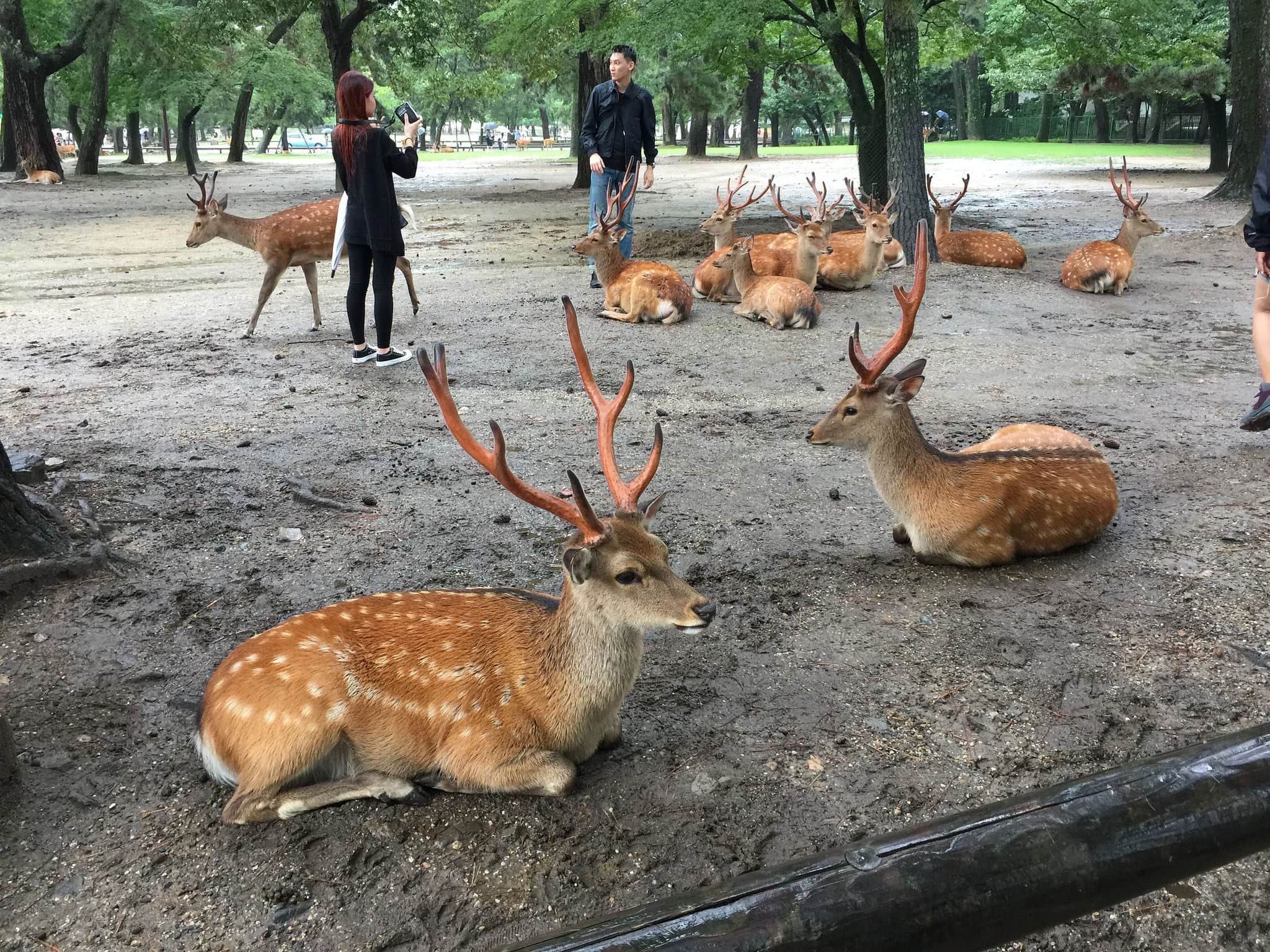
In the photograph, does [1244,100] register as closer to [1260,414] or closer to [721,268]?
[721,268]

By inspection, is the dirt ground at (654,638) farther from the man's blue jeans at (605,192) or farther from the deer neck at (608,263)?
the man's blue jeans at (605,192)

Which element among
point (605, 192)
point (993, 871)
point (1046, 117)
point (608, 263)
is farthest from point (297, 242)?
→ point (1046, 117)

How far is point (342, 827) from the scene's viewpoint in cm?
256

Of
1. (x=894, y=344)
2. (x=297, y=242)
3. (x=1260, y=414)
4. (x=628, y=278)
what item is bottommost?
(x=1260, y=414)

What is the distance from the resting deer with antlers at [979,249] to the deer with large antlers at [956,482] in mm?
7410

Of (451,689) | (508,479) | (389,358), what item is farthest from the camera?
(389,358)

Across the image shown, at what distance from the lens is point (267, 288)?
8414mm

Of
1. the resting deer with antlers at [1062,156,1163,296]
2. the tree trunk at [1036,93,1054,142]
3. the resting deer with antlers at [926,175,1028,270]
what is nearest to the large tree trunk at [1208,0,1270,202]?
the resting deer with antlers at [1062,156,1163,296]

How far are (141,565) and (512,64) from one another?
86.2ft

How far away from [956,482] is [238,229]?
24.6 feet

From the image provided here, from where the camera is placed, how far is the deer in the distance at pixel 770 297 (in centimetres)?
874

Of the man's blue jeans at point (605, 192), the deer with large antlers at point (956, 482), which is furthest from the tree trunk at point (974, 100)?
the deer with large antlers at point (956, 482)

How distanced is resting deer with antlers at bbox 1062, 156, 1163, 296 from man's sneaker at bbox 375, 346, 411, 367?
6.89m

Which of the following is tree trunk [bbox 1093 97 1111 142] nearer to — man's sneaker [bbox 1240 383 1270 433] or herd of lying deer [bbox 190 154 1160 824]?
man's sneaker [bbox 1240 383 1270 433]
